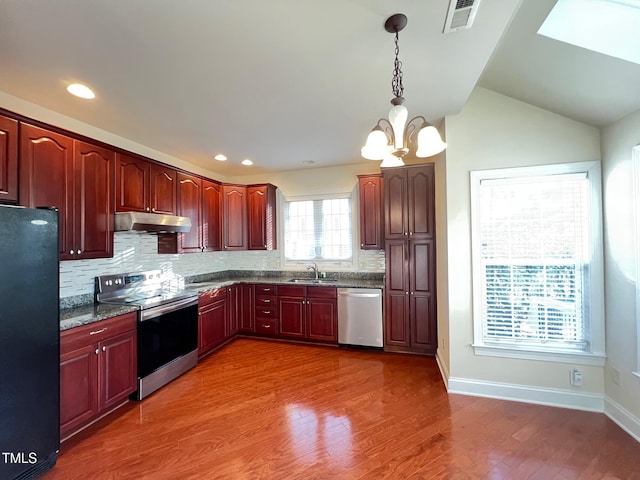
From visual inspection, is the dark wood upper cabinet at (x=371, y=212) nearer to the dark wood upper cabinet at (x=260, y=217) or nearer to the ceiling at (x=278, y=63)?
the ceiling at (x=278, y=63)

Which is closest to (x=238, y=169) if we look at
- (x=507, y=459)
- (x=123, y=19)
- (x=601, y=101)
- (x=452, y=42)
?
(x=123, y=19)

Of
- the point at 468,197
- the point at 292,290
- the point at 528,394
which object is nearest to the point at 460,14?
the point at 468,197

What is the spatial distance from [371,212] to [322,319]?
1663mm

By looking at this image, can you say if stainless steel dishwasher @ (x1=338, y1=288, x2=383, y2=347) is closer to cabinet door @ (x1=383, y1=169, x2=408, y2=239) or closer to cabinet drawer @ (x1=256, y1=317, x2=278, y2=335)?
cabinet door @ (x1=383, y1=169, x2=408, y2=239)

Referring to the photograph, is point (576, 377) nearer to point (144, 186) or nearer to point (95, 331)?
point (95, 331)

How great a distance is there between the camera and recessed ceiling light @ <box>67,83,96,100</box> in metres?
2.11

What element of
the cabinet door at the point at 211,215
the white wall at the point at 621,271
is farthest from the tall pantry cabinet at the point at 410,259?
the cabinet door at the point at 211,215

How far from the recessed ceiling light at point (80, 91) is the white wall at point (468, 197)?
3.06 m

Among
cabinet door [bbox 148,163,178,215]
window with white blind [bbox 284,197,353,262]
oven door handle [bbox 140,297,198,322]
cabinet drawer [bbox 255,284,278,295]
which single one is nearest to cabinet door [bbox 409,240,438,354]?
window with white blind [bbox 284,197,353,262]

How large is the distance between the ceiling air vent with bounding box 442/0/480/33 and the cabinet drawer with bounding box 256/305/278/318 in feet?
12.1

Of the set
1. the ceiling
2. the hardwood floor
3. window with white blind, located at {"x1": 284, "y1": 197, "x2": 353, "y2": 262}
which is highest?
the ceiling

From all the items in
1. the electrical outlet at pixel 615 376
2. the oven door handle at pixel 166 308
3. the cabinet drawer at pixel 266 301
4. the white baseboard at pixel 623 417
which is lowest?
the white baseboard at pixel 623 417

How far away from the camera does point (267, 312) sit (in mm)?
4215

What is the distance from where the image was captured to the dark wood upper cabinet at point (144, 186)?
285 cm
